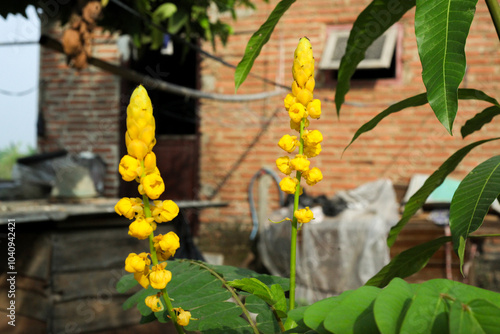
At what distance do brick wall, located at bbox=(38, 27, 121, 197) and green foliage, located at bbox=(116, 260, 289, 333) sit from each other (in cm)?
576

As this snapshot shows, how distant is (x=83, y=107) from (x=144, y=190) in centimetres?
644

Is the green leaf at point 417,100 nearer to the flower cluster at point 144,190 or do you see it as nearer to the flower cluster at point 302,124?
the flower cluster at point 302,124

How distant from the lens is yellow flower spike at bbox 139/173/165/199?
0.47 metres

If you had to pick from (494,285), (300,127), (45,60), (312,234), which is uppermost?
(45,60)

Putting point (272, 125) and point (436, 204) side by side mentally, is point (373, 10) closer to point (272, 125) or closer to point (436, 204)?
point (436, 204)

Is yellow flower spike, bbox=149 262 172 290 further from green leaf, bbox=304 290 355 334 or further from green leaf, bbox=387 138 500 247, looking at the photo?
green leaf, bbox=387 138 500 247

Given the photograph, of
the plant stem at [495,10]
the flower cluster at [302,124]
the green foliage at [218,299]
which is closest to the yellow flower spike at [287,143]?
the flower cluster at [302,124]

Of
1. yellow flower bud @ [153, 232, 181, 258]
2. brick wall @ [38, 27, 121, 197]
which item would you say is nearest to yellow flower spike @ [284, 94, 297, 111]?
yellow flower bud @ [153, 232, 181, 258]

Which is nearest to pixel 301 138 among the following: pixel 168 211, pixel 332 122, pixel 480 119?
pixel 168 211

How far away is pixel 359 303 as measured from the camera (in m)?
0.49

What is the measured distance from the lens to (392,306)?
17.8 inches

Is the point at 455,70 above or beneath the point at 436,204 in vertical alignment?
above

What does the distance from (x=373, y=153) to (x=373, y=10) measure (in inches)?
178

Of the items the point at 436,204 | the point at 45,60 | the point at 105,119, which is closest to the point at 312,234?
the point at 436,204
